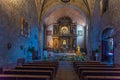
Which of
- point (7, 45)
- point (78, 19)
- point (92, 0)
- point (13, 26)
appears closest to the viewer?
point (7, 45)

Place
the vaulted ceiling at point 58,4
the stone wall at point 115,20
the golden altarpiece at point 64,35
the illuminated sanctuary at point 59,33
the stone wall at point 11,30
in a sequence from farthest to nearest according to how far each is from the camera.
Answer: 1. the golden altarpiece at point 64,35
2. the vaulted ceiling at point 58,4
3. the stone wall at point 115,20
4. the illuminated sanctuary at point 59,33
5. the stone wall at point 11,30

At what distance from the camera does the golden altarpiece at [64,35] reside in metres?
33.2

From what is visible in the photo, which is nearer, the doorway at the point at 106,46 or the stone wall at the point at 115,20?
the stone wall at the point at 115,20

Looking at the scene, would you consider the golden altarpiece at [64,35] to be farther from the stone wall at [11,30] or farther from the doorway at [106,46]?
the stone wall at [11,30]

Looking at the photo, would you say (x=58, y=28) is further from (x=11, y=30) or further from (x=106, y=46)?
(x=11, y=30)

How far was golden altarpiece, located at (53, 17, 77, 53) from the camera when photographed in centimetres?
3316

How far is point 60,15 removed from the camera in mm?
32812

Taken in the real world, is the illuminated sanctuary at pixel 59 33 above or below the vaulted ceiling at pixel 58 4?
below

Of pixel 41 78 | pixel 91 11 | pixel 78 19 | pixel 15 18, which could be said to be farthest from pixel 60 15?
pixel 41 78

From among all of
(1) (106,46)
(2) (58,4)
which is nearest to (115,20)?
(1) (106,46)

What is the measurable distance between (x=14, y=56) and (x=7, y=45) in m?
1.72

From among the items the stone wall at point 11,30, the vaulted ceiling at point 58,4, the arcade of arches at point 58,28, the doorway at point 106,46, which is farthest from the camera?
the vaulted ceiling at point 58,4

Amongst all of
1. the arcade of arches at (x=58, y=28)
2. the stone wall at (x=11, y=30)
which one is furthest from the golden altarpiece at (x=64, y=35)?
the stone wall at (x=11, y=30)

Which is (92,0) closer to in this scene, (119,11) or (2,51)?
(119,11)
